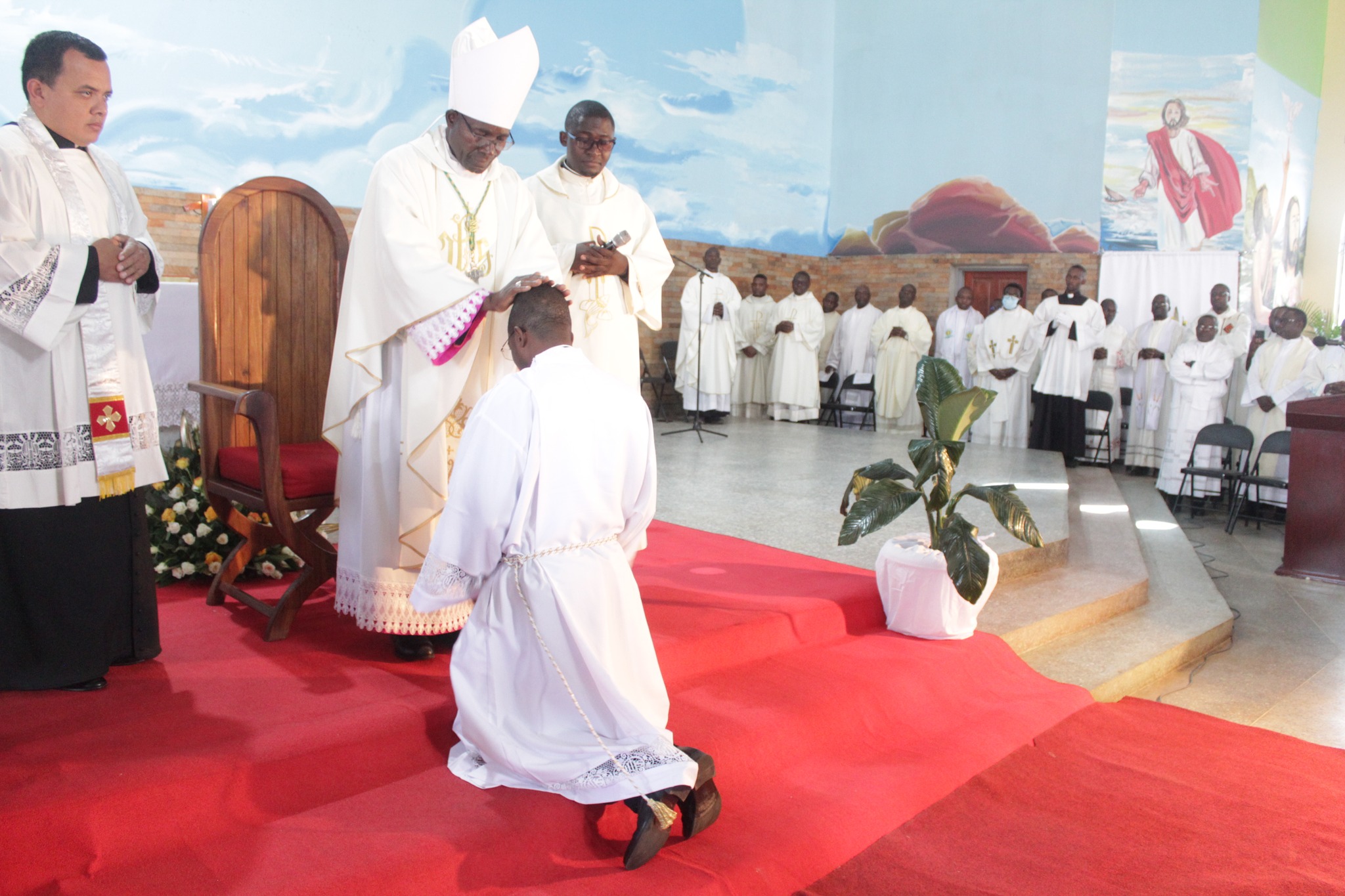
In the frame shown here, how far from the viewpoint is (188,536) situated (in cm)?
369

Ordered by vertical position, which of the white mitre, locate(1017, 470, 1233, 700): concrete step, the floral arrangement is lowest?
locate(1017, 470, 1233, 700): concrete step

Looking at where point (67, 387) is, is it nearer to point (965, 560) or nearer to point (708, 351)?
point (965, 560)

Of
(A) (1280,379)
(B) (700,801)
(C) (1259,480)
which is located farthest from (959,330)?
(B) (700,801)

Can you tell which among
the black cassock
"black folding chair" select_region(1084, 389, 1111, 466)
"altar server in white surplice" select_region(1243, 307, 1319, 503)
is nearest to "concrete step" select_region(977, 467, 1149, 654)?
the black cassock

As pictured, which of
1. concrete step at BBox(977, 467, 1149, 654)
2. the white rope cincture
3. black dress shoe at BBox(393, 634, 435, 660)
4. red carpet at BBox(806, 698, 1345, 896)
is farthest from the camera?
concrete step at BBox(977, 467, 1149, 654)

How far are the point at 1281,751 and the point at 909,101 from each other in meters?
12.4

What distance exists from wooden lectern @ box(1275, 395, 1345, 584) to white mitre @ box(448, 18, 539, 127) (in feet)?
18.7

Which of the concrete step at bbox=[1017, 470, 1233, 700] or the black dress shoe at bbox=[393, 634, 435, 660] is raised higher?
the black dress shoe at bbox=[393, 634, 435, 660]

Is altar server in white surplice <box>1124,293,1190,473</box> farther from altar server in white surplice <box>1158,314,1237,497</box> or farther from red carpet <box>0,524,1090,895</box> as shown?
red carpet <box>0,524,1090,895</box>

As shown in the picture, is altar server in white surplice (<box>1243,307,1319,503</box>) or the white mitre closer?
the white mitre

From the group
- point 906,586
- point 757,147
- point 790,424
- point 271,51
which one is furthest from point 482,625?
point 757,147

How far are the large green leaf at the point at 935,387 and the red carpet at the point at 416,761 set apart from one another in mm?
842

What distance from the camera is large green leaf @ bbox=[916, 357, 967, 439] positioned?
3.73 metres

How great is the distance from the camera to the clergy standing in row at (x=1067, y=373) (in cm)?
1037
